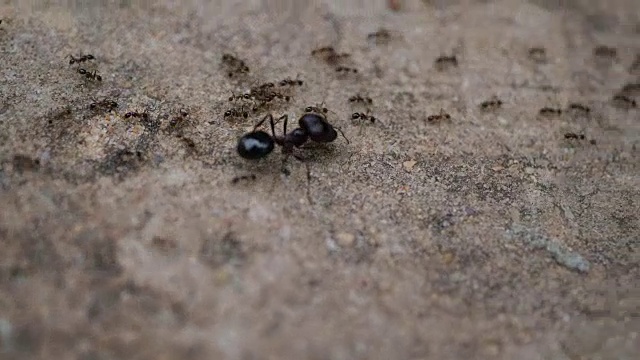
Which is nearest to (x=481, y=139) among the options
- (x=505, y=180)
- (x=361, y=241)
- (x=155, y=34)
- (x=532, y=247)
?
(x=505, y=180)

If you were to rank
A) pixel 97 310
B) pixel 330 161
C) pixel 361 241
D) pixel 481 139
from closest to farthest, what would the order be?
pixel 97 310 < pixel 361 241 < pixel 330 161 < pixel 481 139

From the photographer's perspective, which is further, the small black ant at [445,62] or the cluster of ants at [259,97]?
the small black ant at [445,62]

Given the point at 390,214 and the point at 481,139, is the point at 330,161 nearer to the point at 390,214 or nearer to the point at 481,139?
the point at 390,214

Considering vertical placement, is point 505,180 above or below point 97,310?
above

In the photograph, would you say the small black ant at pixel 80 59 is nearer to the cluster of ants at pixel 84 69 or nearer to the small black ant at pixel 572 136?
the cluster of ants at pixel 84 69

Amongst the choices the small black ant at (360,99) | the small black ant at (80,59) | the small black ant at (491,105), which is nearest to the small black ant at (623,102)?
the small black ant at (491,105)

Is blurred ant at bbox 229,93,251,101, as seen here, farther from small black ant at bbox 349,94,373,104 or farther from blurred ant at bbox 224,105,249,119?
small black ant at bbox 349,94,373,104
